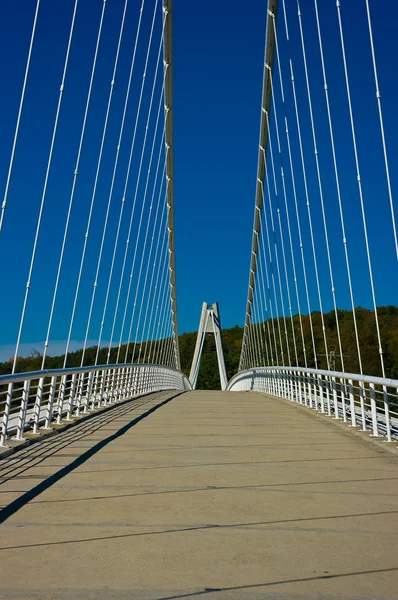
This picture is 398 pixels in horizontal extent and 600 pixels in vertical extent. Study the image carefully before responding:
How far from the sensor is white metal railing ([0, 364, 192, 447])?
23.0ft

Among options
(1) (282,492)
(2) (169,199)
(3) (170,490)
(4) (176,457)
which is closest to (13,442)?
(4) (176,457)

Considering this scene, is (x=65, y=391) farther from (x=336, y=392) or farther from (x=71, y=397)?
(x=336, y=392)

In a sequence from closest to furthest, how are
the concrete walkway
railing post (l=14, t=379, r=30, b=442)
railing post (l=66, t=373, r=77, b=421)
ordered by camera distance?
the concrete walkway → railing post (l=14, t=379, r=30, b=442) → railing post (l=66, t=373, r=77, b=421)

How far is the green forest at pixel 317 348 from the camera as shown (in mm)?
37406

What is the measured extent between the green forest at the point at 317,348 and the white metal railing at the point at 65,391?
3.00 meters

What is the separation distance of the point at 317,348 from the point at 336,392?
58.7 meters

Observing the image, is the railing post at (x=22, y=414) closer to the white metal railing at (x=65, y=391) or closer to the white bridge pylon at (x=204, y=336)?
the white metal railing at (x=65, y=391)

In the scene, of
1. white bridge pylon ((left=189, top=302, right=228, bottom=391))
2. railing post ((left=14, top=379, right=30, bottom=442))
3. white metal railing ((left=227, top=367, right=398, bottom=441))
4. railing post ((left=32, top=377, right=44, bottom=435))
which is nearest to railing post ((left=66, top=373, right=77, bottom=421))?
railing post ((left=32, top=377, right=44, bottom=435))

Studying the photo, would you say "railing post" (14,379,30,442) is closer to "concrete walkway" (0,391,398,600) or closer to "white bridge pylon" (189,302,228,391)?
"concrete walkway" (0,391,398,600)

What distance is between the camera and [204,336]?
57.9m

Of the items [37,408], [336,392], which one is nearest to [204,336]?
[336,392]

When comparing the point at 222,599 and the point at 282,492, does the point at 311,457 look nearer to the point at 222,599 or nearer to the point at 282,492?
the point at 282,492

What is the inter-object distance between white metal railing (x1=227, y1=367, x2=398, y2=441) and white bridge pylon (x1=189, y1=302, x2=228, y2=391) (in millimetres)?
14681

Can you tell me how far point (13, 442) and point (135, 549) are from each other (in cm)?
399
